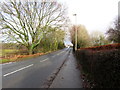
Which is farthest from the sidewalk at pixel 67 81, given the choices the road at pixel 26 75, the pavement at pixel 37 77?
the road at pixel 26 75

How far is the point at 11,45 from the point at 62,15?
1388 centimetres

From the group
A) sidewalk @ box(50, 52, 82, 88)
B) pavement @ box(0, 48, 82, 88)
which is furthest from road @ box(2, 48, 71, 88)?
sidewalk @ box(50, 52, 82, 88)

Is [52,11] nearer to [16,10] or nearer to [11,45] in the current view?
[16,10]

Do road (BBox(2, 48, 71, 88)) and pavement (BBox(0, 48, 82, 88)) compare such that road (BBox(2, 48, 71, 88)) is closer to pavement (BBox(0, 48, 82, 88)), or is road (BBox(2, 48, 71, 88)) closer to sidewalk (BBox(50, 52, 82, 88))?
pavement (BBox(0, 48, 82, 88))

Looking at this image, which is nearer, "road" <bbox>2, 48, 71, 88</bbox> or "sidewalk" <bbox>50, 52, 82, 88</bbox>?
"sidewalk" <bbox>50, 52, 82, 88</bbox>

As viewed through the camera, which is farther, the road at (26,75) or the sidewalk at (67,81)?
the road at (26,75)

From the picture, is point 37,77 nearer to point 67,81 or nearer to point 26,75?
point 26,75

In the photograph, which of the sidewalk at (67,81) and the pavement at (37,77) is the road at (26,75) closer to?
A: the pavement at (37,77)

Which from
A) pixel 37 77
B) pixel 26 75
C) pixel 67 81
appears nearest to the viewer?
pixel 67 81

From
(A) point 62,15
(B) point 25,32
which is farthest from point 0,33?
(A) point 62,15

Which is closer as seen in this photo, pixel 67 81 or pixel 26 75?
pixel 67 81

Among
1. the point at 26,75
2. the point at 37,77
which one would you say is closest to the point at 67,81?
the point at 37,77

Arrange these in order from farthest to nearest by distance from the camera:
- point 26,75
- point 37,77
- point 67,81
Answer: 1. point 26,75
2. point 37,77
3. point 67,81

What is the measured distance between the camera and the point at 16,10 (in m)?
18.8
